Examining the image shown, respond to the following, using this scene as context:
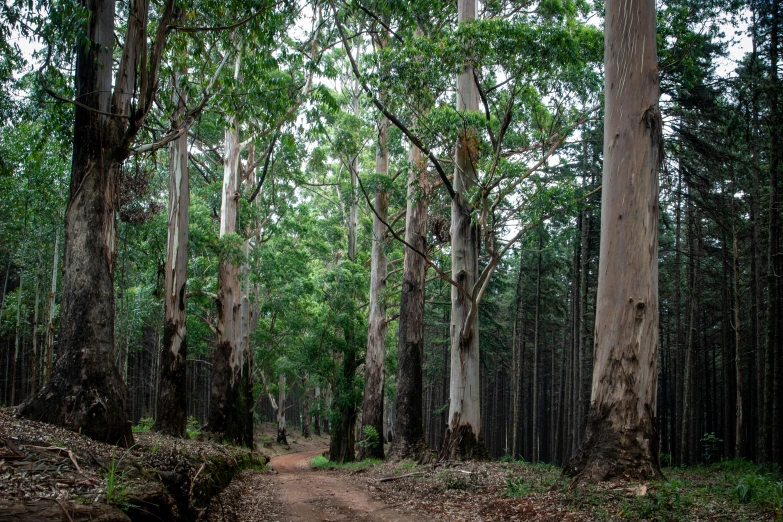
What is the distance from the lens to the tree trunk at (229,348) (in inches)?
648

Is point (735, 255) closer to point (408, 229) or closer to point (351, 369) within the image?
point (408, 229)

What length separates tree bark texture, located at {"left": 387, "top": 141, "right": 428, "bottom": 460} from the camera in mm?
15039

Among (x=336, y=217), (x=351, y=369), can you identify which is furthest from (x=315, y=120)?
(x=336, y=217)

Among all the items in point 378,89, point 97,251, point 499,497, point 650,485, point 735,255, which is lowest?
point 499,497

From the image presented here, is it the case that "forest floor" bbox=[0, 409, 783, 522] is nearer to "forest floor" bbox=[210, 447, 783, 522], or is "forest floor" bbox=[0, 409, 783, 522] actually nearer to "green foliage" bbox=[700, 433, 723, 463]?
"forest floor" bbox=[210, 447, 783, 522]

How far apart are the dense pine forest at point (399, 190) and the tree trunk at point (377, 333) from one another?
85 mm

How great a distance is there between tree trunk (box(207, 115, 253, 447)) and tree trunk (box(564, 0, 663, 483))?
11712mm

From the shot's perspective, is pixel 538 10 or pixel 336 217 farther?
pixel 336 217

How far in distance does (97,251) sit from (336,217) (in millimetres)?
22131

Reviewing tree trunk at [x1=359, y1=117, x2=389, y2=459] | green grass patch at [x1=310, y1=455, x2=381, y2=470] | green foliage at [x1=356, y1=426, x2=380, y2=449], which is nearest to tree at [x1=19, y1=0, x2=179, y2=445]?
green grass patch at [x1=310, y1=455, x2=381, y2=470]

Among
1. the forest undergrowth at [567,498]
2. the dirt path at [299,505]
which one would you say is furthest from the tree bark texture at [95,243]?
the forest undergrowth at [567,498]

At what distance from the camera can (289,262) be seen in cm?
2562

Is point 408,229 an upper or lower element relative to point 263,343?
upper

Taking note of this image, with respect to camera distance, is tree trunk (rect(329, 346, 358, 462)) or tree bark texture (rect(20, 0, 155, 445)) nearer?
tree bark texture (rect(20, 0, 155, 445))
